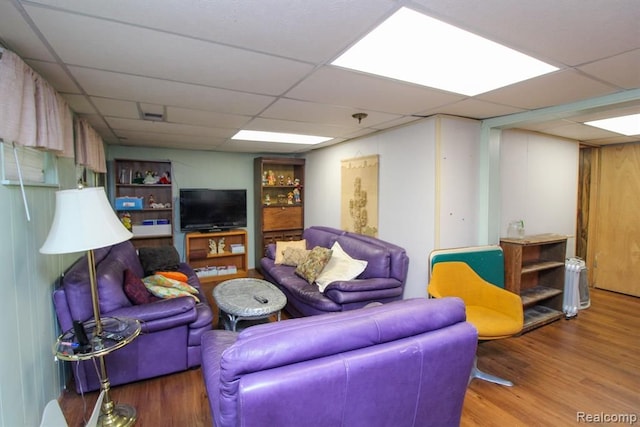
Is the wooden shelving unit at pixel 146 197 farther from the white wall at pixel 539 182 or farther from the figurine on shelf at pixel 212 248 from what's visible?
the white wall at pixel 539 182

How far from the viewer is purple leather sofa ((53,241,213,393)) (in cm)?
209

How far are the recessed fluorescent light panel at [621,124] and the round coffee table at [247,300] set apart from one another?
367 centimetres

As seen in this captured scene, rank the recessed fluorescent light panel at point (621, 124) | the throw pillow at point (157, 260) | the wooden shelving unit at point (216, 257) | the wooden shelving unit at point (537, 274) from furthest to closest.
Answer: the wooden shelving unit at point (216, 257) → the throw pillow at point (157, 260) → the wooden shelving unit at point (537, 274) → the recessed fluorescent light panel at point (621, 124)

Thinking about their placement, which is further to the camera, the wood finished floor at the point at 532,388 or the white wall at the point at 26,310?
the wood finished floor at the point at 532,388

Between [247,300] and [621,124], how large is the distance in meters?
4.31

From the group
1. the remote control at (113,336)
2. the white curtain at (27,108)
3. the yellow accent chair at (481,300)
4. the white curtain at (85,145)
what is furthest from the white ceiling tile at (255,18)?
the yellow accent chair at (481,300)

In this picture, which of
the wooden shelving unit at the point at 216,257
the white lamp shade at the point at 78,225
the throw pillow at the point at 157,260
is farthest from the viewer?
the wooden shelving unit at the point at 216,257

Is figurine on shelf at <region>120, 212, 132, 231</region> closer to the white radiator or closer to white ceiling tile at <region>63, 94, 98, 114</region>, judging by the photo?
white ceiling tile at <region>63, 94, 98, 114</region>

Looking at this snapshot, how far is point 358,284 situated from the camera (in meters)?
2.94

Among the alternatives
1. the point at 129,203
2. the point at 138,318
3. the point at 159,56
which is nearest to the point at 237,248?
the point at 129,203

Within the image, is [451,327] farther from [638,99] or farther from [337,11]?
[638,99]

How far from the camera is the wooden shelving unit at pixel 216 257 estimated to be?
504 cm

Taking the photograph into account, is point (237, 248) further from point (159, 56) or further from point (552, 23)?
point (552, 23)

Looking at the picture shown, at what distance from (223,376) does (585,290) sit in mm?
4539
